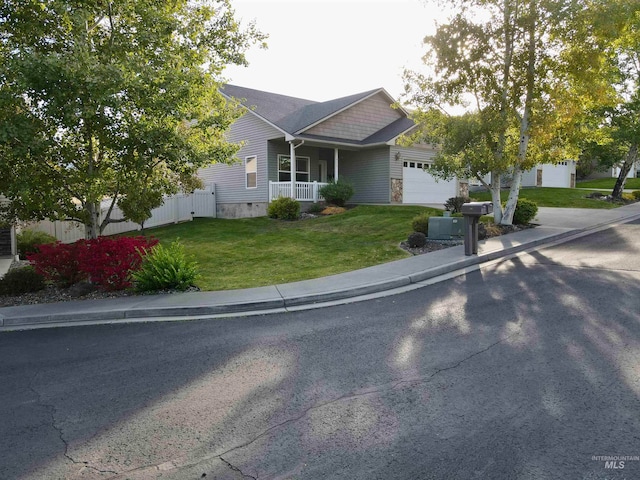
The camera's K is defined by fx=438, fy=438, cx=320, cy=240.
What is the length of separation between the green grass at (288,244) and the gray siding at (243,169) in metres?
2.64

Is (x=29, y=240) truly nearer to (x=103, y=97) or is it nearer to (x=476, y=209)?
(x=103, y=97)

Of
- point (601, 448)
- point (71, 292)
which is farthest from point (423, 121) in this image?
point (601, 448)

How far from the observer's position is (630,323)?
5445 millimetres

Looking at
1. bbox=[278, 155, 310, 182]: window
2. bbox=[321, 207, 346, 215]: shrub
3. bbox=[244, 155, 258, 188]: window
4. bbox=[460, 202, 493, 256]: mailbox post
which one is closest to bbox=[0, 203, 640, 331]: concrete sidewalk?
bbox=[460, 202, 493, 256]: mailbox post

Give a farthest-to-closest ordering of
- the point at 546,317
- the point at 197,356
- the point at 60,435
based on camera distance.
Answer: the point at 546,317
the point at 197,356
the point at 60,435

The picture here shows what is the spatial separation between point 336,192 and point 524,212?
29.5 feet

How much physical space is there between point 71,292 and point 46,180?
2.28m

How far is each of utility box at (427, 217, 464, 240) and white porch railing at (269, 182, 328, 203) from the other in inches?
390

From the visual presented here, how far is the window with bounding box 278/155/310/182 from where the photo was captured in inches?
886

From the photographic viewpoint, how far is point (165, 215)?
70.2 ft

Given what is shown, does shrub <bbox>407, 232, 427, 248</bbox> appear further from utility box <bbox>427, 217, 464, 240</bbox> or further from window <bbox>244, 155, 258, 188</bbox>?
window <bbox>244, 155, 258, 188</bbox>

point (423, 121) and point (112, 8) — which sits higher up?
point (112, 8)

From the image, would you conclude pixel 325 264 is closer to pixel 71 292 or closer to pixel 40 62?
pixel 71 292

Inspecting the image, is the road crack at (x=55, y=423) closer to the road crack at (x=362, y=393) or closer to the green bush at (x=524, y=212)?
the road crack at (x=362, y=393)
